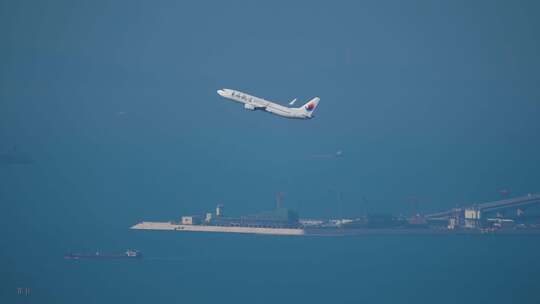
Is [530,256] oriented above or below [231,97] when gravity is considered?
below

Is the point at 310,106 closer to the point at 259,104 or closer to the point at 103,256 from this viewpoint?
the point at 259,104

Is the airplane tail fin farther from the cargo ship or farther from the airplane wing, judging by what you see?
the cargo ship

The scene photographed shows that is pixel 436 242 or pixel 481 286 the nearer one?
pixel 481 286

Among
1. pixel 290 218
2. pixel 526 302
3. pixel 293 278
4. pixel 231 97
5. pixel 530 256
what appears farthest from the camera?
pixel 290 218

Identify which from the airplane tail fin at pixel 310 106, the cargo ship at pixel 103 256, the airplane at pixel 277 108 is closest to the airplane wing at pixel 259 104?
the airplane at pixel 277 108

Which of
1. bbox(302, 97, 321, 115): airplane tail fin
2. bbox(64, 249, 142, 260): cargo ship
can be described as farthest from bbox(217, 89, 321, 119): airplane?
bbox(64, 249, 142, 260): cargo ship

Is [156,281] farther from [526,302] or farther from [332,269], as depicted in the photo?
[526,302]

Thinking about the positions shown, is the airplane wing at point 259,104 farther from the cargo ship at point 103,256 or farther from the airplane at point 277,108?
the cargo ship at point 103,256

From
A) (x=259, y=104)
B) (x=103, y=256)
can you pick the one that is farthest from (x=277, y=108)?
(x=103, y=256)

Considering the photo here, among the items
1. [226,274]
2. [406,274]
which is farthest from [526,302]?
[226,274]

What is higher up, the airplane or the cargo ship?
the airplane

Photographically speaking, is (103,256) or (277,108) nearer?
(277,108)
